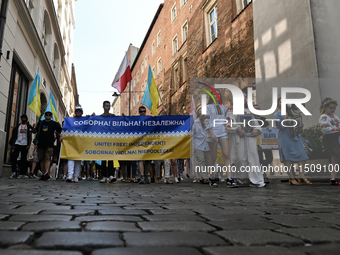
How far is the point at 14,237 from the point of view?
157 centimetres

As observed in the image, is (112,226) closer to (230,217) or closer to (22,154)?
(230,217)

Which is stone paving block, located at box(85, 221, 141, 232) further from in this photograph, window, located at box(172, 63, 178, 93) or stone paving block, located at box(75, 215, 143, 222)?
window, located at box(172, 63, 178, 93)

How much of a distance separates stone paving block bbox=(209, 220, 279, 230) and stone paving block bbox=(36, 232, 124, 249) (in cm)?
72

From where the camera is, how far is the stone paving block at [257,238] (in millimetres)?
1560

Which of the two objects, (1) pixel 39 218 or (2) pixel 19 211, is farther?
(2) pixel 19 211

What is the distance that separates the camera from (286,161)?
24.2 feet

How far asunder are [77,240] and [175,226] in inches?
26.8

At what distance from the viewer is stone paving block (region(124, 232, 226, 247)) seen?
151cm

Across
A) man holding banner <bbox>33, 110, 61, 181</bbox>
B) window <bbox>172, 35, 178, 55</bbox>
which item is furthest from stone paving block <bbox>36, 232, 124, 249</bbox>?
window <bbox>172, 35, 178, 55</bbox>

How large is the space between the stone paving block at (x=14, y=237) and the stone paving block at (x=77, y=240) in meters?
0.07

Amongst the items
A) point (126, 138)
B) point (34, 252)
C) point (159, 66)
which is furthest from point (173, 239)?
point (159, 66)

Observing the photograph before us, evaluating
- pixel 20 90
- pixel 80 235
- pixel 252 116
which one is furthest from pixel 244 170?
pixel 20 90

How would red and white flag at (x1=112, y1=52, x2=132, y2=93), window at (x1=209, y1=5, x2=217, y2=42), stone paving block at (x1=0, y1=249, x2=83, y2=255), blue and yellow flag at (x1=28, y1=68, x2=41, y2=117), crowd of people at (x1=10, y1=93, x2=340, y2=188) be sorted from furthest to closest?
window at (x1=209, y1=5, x2=217, y2=42) < red and white flag at (x1=112, y1=52, x2=132, y2=93) < blue and yellow flag at (x1=28, y1=68, x2=41, y2=117) < crowd of people at (x1=10, y1=93, x2=340, y2=188) < stone paving block at (x1=0, y1=249, x2=83, y2=255)

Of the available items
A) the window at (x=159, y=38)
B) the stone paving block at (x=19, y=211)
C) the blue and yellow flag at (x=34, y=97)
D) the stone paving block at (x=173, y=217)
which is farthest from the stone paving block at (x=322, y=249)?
the window at (x=159, y=38)
